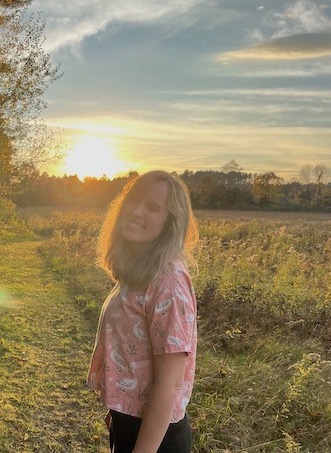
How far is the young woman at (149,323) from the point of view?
5.50 ft

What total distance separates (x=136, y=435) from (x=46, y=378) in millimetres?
3879

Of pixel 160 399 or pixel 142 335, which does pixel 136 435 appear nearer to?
pixel 160 399

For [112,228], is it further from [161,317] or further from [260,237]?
[260,237]

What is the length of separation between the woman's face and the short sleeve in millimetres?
227

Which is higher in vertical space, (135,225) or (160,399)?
(135,225)

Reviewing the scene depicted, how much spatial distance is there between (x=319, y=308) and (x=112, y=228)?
5.65 meters

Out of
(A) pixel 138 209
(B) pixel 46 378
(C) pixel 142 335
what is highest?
(A) pixel 138 209

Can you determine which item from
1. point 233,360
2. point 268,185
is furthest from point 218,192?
point 233,360

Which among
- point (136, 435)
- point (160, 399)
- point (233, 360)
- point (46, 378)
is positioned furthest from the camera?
point (233, 360)

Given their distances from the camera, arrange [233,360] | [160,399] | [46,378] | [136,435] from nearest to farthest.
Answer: [160,399] → [136,435] → [46,378] → [233,360]

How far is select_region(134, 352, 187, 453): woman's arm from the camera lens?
5.46 ft

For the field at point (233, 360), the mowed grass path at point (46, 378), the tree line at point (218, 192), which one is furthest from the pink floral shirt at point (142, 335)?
the tree line at point (218, 192)

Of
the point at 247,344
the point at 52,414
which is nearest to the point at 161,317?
the point at 52,414

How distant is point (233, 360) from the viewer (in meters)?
5.67
